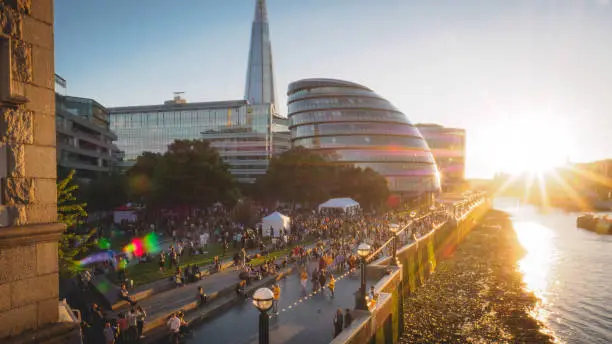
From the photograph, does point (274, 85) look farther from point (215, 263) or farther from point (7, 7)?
point (7, 7)

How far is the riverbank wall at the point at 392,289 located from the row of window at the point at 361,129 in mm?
46774

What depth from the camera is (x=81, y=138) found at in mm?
63344

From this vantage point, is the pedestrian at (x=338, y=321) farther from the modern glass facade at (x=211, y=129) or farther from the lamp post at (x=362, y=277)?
the modern glass facade at (x=211, y=129)

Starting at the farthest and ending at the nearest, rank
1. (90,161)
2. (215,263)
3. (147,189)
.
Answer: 1. (90,161)
2. (147,189)
3. (215,263)

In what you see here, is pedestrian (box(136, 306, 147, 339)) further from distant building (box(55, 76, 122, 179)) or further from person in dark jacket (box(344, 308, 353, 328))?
distant building (box(55, 76, 122, 179))

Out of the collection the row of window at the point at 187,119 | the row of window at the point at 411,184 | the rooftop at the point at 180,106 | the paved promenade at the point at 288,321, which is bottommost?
the paved promenade at the point at 288,321

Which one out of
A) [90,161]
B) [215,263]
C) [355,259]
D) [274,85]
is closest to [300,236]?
[355,259]

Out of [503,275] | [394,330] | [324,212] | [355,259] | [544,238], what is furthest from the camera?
[544,238]

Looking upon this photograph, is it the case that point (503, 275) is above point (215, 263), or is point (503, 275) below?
below

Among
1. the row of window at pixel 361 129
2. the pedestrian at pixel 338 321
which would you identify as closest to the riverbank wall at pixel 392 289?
the pedestrian at pixel 338 321

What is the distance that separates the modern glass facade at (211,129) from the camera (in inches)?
4186

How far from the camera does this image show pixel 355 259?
90.3 feet

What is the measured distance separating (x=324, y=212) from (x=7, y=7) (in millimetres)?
46661

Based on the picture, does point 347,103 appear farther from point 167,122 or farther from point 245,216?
point 167,122
